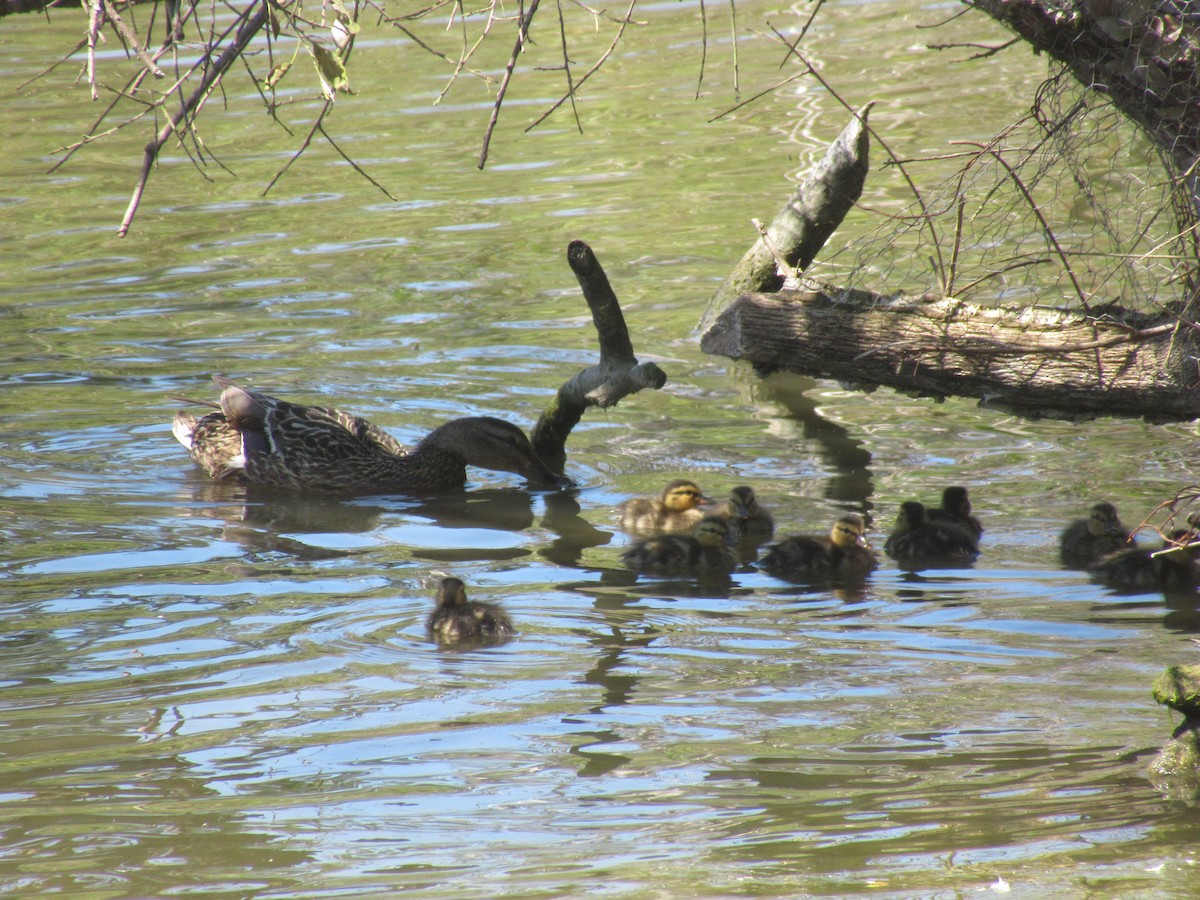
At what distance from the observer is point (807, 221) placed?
8633mm

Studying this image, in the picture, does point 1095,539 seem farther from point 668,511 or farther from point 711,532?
point 668,511

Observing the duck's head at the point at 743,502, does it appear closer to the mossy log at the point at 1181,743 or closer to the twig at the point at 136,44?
the mossy log at the point at 1181,743

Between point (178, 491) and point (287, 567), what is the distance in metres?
1.44

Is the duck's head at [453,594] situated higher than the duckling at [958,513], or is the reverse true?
the duckling at [958,513]

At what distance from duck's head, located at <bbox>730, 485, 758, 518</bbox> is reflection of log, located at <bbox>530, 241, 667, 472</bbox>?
2.19 feet

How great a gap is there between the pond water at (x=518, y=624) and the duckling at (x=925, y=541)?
0.11 metres

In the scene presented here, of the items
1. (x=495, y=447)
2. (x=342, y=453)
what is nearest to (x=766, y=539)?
(x=495, y=447)

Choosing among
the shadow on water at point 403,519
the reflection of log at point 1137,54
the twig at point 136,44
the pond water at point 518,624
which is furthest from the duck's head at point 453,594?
the reflection of log at point 1137,54

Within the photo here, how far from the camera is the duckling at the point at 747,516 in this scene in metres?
6.52

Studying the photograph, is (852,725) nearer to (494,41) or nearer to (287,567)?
(287,567)

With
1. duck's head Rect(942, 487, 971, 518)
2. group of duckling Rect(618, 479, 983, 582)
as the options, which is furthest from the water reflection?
duck's head Rect(942, 487, 971, 518)

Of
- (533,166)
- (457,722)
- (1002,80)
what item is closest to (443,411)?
(457,722)

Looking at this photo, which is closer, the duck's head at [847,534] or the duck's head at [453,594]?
the duck's head at [453,594]

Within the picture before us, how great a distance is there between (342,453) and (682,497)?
190 centimetres
